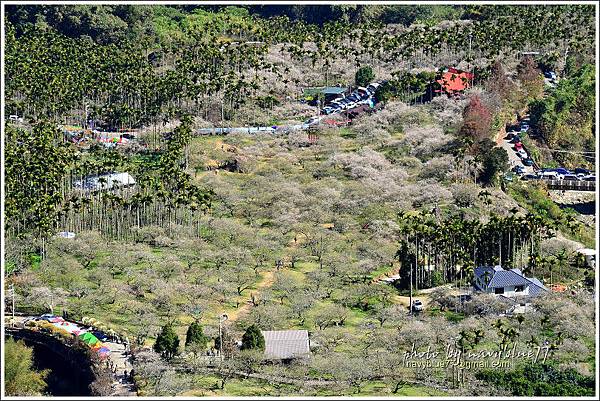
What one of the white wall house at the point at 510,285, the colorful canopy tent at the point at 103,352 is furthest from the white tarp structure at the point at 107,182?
the white wall house at the point at 510,285

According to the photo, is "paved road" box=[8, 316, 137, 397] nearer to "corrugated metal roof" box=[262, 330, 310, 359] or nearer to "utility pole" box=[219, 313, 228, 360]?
"utility pole" box=[219, 313, 228, 360]

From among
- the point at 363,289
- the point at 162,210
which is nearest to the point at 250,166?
the point at 162,210

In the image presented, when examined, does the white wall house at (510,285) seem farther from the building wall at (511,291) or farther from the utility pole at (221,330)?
the utility pole at (221,330)

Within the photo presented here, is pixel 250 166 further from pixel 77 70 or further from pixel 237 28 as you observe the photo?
pixel 237 28

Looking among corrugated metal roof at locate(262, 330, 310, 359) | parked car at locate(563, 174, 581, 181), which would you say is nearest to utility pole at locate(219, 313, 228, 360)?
corrugated metal roof at locate(262, 330, 310, 359)

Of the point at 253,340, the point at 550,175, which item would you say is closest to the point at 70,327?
the point at 253,340
